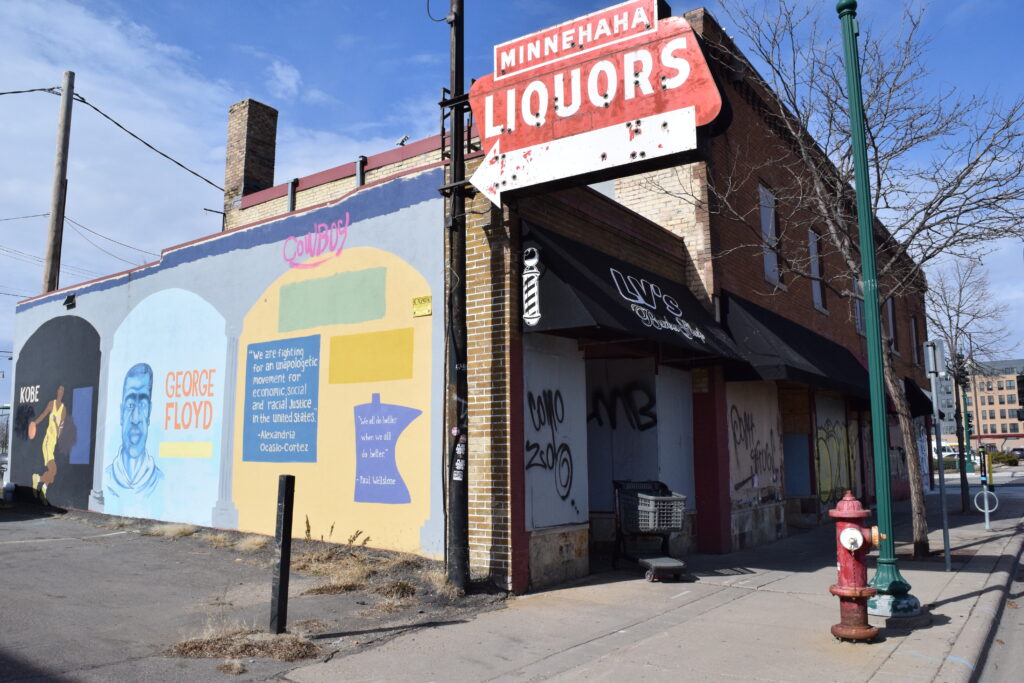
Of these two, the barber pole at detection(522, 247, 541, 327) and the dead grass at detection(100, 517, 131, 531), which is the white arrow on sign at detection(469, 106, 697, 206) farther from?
the dead grass at detection(100, 517, 131, 531)

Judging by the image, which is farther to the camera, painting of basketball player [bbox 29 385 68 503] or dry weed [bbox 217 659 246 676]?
painting of basketball player [bbox 29 385 68 503]

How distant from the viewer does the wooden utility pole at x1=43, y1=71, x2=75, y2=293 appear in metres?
18.7

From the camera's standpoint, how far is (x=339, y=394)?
33.4 feet

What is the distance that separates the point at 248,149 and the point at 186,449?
33.5 ft

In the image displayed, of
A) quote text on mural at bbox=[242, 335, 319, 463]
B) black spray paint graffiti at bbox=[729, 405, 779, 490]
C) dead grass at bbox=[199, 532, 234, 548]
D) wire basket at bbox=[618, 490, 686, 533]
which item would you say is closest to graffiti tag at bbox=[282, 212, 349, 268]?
quote text on mural at bbox=[242, 335, 319, 463]

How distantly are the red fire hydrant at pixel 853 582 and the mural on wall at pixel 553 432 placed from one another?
3.28 m

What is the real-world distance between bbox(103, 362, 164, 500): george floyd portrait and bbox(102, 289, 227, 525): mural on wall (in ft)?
Result: 0.06

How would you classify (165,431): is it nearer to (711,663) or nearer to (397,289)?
(397,289)

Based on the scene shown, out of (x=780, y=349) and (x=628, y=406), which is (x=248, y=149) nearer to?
(x=628, y=406)

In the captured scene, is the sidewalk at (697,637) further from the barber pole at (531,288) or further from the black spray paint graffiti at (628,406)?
the barber pole at (531,288)

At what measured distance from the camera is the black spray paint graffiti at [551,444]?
8680mm

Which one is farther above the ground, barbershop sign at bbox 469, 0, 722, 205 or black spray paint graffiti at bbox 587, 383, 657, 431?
barbershop sign at bbox 469, 0, 722, 205

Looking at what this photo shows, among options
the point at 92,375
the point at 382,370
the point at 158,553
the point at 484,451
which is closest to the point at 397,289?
the point at 382,370

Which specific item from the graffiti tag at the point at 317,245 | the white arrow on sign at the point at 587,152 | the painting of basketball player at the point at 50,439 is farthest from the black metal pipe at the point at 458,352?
the painting of basketball player at the point at 50,439
